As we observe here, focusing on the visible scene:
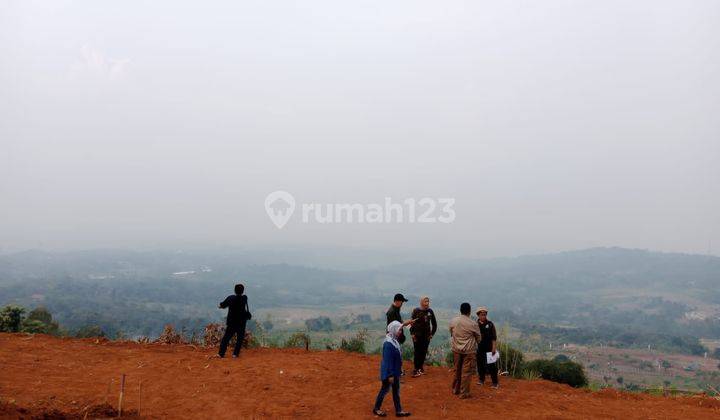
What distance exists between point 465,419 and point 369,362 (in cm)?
390

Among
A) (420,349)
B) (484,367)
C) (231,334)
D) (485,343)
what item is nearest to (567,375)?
(484,367)

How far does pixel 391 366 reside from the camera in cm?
657

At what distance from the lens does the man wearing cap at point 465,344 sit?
25.2 feet

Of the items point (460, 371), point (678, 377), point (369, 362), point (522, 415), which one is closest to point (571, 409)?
point (522, 415)

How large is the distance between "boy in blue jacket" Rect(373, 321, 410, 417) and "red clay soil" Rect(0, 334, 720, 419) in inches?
13.4

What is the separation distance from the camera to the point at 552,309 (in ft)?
625

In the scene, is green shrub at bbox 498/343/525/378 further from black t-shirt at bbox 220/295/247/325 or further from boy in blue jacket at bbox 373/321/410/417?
black t-shirt at bbox 220/295/247/325

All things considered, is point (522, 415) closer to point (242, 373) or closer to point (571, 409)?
point (571, 409)

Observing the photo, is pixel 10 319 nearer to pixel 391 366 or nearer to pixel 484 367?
pixel 391 366

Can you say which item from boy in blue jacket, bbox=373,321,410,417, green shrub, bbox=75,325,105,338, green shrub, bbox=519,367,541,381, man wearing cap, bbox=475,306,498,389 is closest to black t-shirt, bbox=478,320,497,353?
man wearing cap, bbox=475,306,498,389

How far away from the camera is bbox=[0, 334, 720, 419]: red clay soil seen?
700 cm

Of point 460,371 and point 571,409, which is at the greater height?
point 460,371

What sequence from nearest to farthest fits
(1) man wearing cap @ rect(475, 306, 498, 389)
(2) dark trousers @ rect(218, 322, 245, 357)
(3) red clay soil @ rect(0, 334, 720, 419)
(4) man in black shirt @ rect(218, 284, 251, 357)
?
1. (3) red clay soil @ rect(0, 334, 720, 419)
2. (1) man wearing cap @ rect(475, 306, 498, 389)
3. (4) man in black shirt @ rect(218, 284, 251, 357)
4. (2) dark trousers @ rect(218, 322, 245, 357)

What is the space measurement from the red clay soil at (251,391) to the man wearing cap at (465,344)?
32cm
